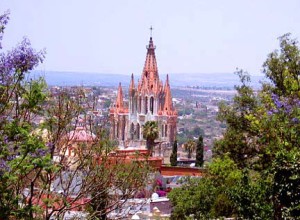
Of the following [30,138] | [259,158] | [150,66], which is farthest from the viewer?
[150,66]

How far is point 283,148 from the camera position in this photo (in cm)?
1166

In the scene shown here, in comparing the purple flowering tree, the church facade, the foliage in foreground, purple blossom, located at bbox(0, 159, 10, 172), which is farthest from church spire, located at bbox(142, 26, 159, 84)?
purple blossom, located at bbox(0, 159, 10, 172)

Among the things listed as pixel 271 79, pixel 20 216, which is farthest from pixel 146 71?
pixel 20 216

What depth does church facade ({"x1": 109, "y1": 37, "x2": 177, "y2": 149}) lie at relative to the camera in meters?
66.8

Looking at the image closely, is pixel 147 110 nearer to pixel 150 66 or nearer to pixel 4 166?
pixel 150 66

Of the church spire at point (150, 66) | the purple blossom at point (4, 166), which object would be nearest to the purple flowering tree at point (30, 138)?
the purple blossom at point (4, 166)

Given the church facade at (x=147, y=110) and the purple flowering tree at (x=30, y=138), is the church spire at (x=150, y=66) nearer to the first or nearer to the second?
the church facade at (x=147, y=110)

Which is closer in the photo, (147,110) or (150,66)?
(150,66)

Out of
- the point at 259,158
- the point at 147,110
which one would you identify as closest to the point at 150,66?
the point at 147,110

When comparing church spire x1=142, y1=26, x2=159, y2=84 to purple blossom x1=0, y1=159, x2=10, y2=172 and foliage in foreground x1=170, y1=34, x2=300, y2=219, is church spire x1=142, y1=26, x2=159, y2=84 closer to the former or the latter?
foliage in foreground x1=170, y1=34, x2=300, y2=219

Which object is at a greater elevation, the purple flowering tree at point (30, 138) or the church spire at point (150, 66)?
the church spire at point (150, 66)

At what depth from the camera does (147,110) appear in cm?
6781

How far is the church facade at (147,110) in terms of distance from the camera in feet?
219

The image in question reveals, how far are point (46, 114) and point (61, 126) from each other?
0.34m
